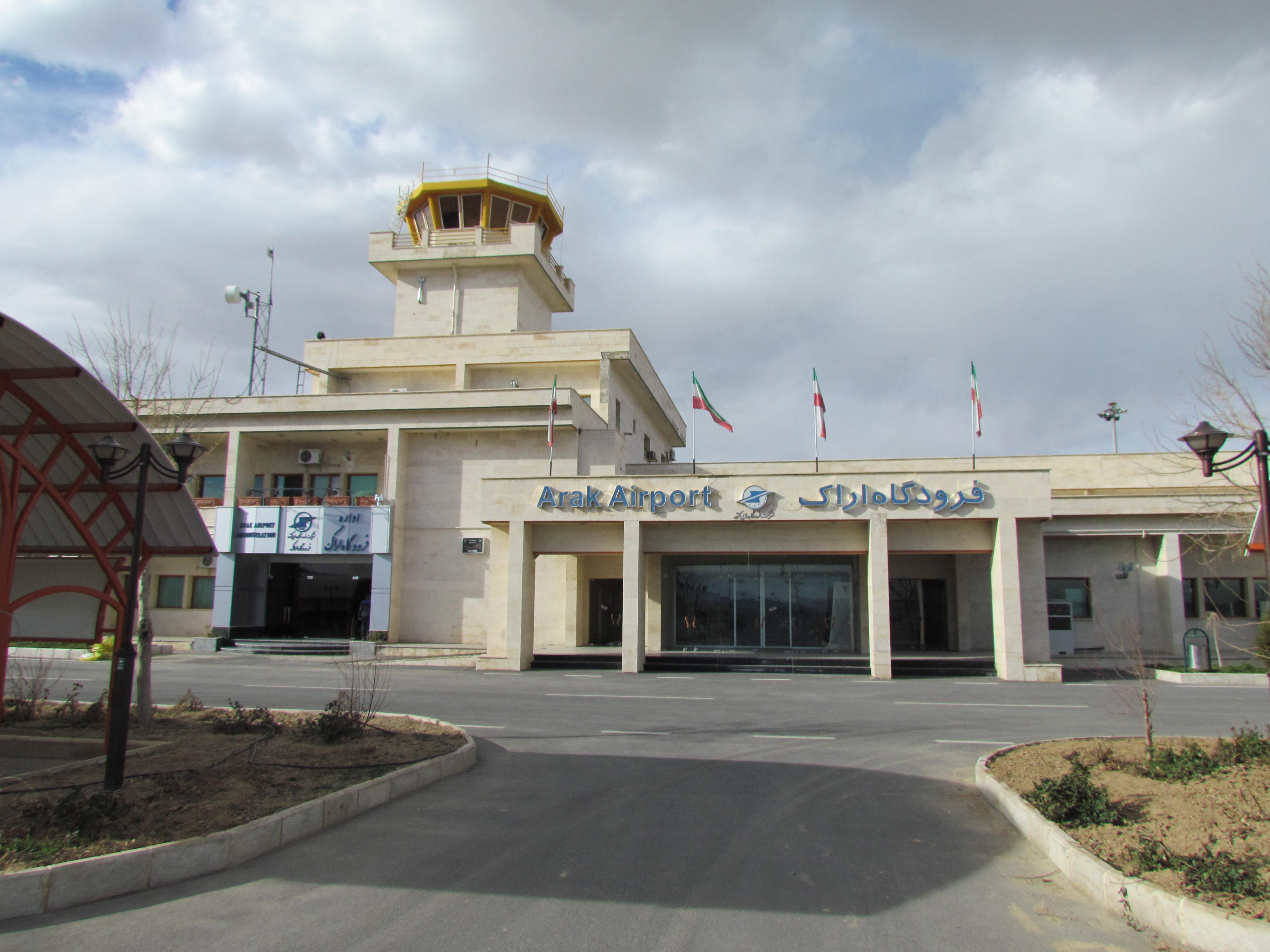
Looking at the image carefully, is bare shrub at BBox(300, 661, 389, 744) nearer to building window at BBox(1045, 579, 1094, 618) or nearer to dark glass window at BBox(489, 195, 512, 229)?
building window at BBox(1045, 579, 1094, 618)

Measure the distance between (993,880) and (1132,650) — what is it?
213 inches

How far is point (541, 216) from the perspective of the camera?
127ft

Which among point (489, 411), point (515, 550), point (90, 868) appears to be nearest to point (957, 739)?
point (90, 868)

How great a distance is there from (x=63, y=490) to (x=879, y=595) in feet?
60.6

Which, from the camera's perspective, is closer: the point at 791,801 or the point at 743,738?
the point at 791,801

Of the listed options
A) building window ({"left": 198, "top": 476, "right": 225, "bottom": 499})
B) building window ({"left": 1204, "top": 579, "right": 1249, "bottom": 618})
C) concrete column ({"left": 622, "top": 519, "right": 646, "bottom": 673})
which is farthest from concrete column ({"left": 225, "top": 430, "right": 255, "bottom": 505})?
building window ({"left": 1204, "top": 579, "right": 1249, "bottom": 618})

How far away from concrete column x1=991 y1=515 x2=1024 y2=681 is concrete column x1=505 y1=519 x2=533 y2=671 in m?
13.2

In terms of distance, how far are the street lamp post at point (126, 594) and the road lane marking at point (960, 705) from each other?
13658mm

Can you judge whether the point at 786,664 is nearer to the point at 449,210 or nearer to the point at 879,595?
the point at 879,595

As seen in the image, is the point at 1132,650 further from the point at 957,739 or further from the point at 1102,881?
the point at 1102,881

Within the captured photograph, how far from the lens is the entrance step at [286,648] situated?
Result: 2912cm

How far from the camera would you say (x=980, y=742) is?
12.1 m

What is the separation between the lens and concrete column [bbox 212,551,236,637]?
99.5ft

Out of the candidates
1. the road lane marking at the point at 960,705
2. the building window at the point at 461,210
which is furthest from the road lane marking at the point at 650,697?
the building window at the point at 461,210
